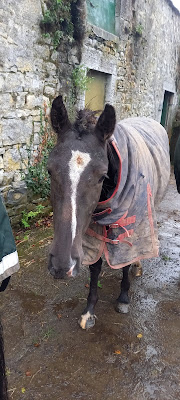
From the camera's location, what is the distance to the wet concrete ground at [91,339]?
2023 millimetres

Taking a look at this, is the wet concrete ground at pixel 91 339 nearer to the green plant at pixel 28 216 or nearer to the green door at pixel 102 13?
the green plant at pixel 28 216

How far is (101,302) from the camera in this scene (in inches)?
117

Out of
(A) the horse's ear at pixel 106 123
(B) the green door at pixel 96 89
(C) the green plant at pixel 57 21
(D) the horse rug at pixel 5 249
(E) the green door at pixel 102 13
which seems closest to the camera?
(D) the horse rug at pixel 5 249

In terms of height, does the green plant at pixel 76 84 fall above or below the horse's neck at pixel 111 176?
above

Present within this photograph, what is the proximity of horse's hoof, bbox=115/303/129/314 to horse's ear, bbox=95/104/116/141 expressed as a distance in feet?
5.90

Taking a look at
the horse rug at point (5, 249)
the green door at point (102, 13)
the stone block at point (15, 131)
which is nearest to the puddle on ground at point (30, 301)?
the horse rug at point (5, 249)

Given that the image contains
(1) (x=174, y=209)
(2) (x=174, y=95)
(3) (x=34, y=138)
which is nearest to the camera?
(3) (x=34, y=138)

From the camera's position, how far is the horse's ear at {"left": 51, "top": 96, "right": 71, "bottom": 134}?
1.78 metres

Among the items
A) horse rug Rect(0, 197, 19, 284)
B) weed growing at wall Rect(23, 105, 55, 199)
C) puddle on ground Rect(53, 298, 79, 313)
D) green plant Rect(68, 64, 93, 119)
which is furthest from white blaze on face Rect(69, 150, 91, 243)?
green plant Rect(68, 64, 93, 119)

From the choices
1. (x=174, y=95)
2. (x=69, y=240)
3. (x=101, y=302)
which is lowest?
(x=101, y=302)

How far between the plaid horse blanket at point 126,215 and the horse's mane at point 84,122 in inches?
9.9

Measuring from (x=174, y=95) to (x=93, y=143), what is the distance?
36.4ft

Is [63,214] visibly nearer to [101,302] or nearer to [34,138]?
[101,302]

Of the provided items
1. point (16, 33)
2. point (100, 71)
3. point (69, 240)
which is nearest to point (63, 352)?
point (69, 240)
